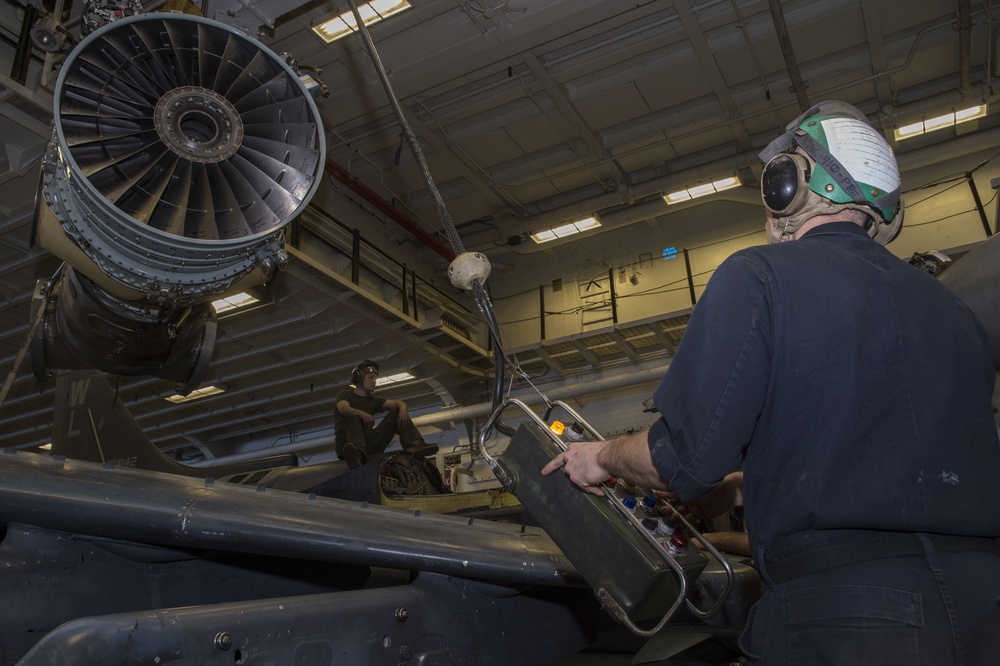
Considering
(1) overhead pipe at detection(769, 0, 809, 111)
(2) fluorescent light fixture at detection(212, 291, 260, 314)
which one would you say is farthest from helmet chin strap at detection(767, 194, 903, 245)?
(2) fluorescent light fixture at detection(212, 291, 260, 314)

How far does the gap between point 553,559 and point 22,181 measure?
9390mm

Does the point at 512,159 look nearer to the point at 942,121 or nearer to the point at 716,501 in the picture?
the point at 942,121

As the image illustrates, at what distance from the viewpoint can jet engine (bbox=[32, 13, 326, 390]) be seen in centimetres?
304

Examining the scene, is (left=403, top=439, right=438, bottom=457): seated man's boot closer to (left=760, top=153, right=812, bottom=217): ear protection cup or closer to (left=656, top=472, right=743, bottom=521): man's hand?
(left=656, top=472, right=743, bottom=521): man's hand

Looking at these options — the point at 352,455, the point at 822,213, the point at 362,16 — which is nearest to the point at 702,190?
the point at 362,16

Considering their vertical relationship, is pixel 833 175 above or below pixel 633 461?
above

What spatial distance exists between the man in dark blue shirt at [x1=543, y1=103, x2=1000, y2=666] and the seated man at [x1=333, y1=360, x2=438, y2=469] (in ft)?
18.1

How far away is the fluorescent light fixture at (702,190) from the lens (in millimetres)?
14156

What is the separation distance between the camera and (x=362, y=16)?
10.3 meters

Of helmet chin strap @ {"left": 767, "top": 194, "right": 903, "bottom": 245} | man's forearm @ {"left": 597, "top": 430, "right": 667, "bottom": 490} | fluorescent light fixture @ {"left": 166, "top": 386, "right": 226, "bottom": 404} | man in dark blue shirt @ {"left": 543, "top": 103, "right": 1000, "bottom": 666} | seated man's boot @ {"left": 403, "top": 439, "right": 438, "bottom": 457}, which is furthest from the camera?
fluorescent light fixture @ {"left": 166, "top": 386, "right": 226, "bottom": 404}

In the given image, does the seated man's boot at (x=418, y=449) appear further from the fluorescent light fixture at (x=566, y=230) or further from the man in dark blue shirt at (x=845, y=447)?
the fluorescent light fixture at (x=566, y=230)

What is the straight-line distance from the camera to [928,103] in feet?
40.1

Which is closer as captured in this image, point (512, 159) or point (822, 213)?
point (822, 213)

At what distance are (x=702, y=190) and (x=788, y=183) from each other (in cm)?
1304
